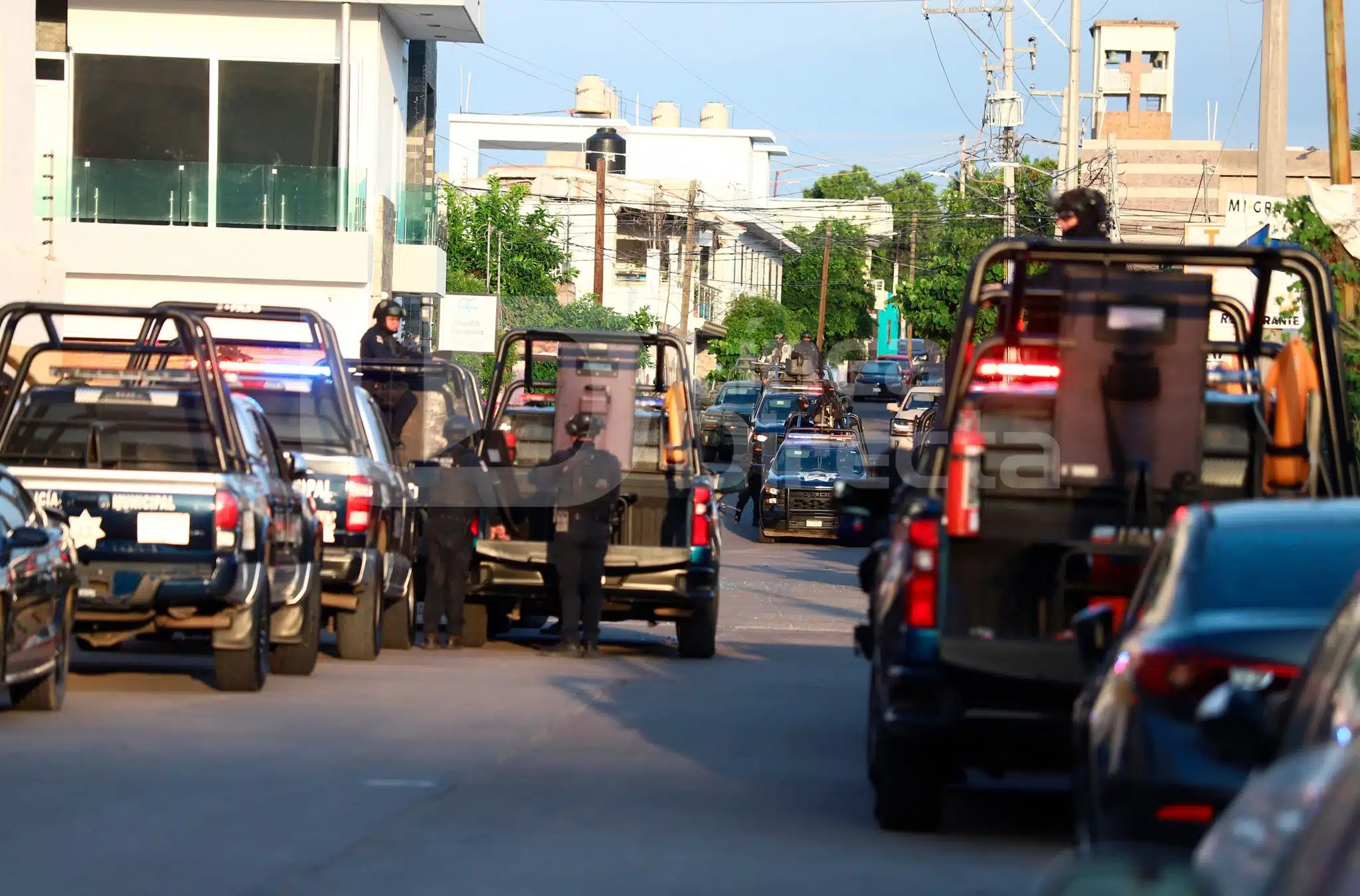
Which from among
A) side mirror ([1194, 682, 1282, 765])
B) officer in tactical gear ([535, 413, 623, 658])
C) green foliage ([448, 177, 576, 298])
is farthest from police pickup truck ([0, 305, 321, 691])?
green foliage ([448, 177, 576, 298])

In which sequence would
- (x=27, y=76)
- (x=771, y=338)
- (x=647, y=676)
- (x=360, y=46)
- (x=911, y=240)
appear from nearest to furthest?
(x=647, y=676) < (x=27, y=76) < (x=360, y=46) < (x=771, y=338) < (x=911, y=240)

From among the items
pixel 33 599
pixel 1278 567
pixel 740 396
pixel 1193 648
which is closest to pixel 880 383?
pixel 740 396

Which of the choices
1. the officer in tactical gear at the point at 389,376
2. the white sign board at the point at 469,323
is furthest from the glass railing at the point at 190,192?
the officer in tactical gear at the point at 389,376

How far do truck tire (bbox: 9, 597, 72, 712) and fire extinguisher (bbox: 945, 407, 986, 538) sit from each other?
516 cm

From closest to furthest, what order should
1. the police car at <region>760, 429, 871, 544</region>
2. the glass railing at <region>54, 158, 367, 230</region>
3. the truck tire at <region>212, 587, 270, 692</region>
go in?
the truck tire at <region>212, 587, 270, 692</region> < the glass railing at <region>54, 158, 367, 230</region> < the police car at <region>760, 429, 871, 544</region>

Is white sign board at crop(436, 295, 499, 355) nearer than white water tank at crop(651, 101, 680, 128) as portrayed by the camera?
Yes

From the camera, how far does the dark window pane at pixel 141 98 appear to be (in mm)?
33438

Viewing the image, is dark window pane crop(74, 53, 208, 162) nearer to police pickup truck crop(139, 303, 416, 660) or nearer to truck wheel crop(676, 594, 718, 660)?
police pickup truck crop(139, 303, 416, 660)

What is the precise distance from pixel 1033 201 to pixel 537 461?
140ft

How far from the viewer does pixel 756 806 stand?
9164mm

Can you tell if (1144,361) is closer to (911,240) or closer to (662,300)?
(662,300)

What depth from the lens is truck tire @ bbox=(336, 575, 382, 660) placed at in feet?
49.0

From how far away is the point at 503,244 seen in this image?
6234cm

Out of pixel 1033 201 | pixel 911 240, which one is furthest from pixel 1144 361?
pixel 911 240
